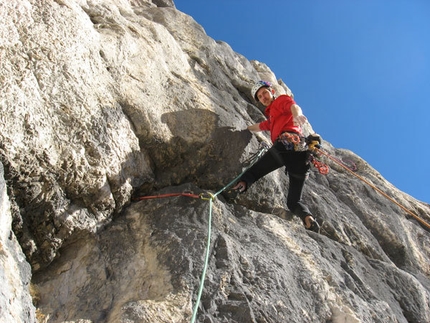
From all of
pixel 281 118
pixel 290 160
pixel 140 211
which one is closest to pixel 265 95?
pixel 281 118

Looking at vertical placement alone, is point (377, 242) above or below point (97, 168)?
above

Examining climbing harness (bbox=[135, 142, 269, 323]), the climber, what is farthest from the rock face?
the climber

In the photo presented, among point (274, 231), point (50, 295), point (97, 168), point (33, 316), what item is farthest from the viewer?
point (274, 231)

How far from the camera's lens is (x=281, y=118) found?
5.82 meters

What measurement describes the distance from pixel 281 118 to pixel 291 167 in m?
0.69

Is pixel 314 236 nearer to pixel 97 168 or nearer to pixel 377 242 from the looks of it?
pixel 377 242

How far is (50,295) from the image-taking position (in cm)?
374

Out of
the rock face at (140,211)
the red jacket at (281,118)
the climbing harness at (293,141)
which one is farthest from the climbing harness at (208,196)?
the climbing harness at (293,141)

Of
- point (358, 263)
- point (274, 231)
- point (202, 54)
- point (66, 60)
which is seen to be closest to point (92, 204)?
point (66, 60)

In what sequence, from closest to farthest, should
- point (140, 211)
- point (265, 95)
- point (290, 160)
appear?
point (140, 211), point (290, 160), point (265, 95)

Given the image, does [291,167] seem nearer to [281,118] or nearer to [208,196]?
[281,118]

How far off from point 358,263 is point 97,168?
342cm

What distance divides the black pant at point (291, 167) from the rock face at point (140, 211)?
0.21 m

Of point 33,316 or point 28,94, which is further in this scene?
point 28,94
